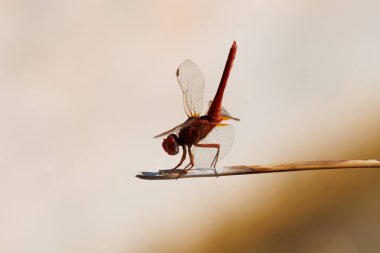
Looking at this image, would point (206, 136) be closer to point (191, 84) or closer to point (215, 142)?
point (215, 142)

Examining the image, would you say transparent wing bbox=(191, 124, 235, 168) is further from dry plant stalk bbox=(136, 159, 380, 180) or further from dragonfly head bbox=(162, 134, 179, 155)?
dry plant stalk bbox=(136, 159, 380, 180)

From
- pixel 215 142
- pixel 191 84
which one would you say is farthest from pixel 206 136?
pixel 191 84

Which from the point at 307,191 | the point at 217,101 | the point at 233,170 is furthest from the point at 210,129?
the point at 307,191

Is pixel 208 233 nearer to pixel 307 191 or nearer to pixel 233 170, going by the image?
pixel 307 191

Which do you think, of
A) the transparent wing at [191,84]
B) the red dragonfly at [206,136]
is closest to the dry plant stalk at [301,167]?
the red dragonfly at [206,136]

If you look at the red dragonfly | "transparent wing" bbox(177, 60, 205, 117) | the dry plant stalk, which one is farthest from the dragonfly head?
the dry plant stalk

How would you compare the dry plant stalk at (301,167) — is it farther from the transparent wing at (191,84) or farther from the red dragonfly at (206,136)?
the transparent wing at (191,84)
